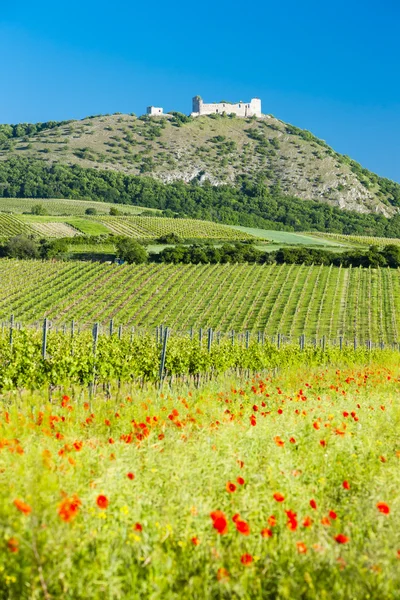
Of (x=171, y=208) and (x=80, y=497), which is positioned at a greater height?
(x=171, y=208)

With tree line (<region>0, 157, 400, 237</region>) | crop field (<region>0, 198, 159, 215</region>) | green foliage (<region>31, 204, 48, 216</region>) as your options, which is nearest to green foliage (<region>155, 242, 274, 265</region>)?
green foliage (<region>31, 204, 48, 216</region>)

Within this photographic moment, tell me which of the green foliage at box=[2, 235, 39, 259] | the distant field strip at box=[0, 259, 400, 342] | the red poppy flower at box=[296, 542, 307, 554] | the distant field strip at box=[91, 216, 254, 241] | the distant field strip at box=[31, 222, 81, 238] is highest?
the distant field strip at box=[91, 216, 254, 241]

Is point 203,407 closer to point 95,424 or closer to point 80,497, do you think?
point 95,424

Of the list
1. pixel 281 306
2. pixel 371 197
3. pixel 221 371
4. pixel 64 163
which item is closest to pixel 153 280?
pixel 281 306

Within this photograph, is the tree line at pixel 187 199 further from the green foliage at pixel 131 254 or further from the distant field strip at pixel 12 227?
the green foliage at pixel 131 254

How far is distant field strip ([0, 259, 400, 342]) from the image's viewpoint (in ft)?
Answer: 159

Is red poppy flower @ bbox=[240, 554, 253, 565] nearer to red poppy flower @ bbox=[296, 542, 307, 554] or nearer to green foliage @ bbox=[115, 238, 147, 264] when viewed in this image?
red poppy flower @ bbox=[296, 542, 307, 554]

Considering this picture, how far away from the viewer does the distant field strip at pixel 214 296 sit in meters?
48.6

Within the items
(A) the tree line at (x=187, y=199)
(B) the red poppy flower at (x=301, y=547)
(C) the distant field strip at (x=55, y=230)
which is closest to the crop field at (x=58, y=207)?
(A) the tree line at (x=187, y=199)

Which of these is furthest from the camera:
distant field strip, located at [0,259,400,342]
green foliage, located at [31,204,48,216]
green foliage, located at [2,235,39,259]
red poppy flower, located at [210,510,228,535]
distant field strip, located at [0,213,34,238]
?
green foliage, located at [31,204,48,216]

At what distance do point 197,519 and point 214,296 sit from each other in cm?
5146

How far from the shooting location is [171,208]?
15712cm

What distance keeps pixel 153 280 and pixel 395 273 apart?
25.7 meters

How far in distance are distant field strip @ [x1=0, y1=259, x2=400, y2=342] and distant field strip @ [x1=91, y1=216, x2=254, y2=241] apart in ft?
115
